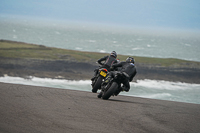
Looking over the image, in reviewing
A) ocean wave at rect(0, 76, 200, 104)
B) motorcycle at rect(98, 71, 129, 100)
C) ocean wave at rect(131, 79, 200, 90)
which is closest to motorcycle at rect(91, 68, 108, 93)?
motorcycle at rect(98, 71, 129, 100)

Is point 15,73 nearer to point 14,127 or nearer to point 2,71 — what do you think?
point 2,71

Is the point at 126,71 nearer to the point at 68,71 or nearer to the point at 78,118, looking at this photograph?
the point at 78,118

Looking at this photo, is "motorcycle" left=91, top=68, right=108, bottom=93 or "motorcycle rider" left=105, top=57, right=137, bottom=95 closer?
"motorcycle rider" left=105, top=57, right=137, bottom=95

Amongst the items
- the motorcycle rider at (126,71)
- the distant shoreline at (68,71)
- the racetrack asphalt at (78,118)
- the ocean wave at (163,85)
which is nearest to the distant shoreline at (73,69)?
the distant shoreline at (68,71)

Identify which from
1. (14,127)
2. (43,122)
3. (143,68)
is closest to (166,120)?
(43,122)

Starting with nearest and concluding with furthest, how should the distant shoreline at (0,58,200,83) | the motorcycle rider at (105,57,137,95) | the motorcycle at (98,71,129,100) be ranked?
the motorcycle at (98,71,129,100) → the motorcycle rider at (105,57,137,95) → the distant shoreline at (0,58,200,83)

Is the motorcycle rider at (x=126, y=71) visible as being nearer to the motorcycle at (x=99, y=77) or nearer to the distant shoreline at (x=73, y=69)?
the motorcycle at (x=99, y=77)

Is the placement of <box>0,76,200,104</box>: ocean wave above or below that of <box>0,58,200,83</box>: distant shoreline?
below

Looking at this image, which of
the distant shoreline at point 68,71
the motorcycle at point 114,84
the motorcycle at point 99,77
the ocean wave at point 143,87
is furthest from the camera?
the distant shoreline at point 68,71

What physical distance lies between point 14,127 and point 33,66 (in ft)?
125

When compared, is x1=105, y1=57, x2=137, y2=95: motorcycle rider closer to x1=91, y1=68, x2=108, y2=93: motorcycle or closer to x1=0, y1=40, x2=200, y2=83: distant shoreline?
x1=91, y1=68, x2=108, y2=93: motorcycle

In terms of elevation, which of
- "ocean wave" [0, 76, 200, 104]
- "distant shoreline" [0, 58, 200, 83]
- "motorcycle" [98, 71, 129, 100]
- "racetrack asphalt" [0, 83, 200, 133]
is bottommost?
"ocean wave" [0, 76, 200, 104]

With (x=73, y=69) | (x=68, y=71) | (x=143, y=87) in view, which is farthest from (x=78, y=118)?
(x=73, y=69)

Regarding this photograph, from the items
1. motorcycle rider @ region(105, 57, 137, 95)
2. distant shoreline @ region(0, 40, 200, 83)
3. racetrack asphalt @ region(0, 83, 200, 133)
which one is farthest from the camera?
distant shoreline @ region(0, 40, 200, 83)
